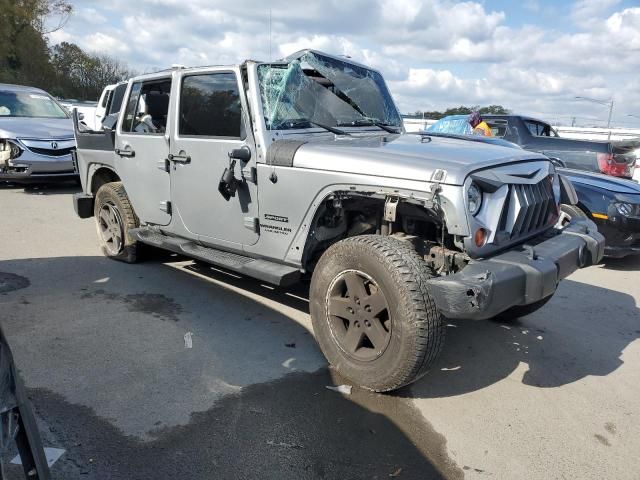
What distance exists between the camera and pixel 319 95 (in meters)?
4.22

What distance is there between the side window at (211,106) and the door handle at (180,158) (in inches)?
8.2

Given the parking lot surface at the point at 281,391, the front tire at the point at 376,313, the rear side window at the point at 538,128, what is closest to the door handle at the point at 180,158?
the parking lot surface at the point at 281,391

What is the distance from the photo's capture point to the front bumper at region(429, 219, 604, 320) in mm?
2670

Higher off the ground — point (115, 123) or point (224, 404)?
point (115, 123)

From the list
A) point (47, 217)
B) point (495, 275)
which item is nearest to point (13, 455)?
point (495, 275)

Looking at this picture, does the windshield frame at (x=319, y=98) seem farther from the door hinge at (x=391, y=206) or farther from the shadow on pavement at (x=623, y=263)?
the shadow on pavement at (x=623, y=263)

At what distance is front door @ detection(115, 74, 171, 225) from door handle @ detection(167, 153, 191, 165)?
95 mm

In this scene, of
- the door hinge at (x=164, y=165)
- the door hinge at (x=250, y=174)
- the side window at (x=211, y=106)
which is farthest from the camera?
the door hinge at (x=164, y=165)

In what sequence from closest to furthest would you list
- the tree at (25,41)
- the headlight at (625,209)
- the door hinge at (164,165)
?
the door hinge at (164,165) < the headlight at (625,209) < the tree at (25,41)

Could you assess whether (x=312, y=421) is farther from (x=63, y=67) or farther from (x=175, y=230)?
(x=63, y=67)

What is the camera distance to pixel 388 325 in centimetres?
315

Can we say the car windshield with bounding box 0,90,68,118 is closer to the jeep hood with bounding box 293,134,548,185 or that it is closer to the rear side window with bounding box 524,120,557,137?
the jeep hood with bounding box 293,134,548,185

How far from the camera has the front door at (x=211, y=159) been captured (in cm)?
401

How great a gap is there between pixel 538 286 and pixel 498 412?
84 centimetres
